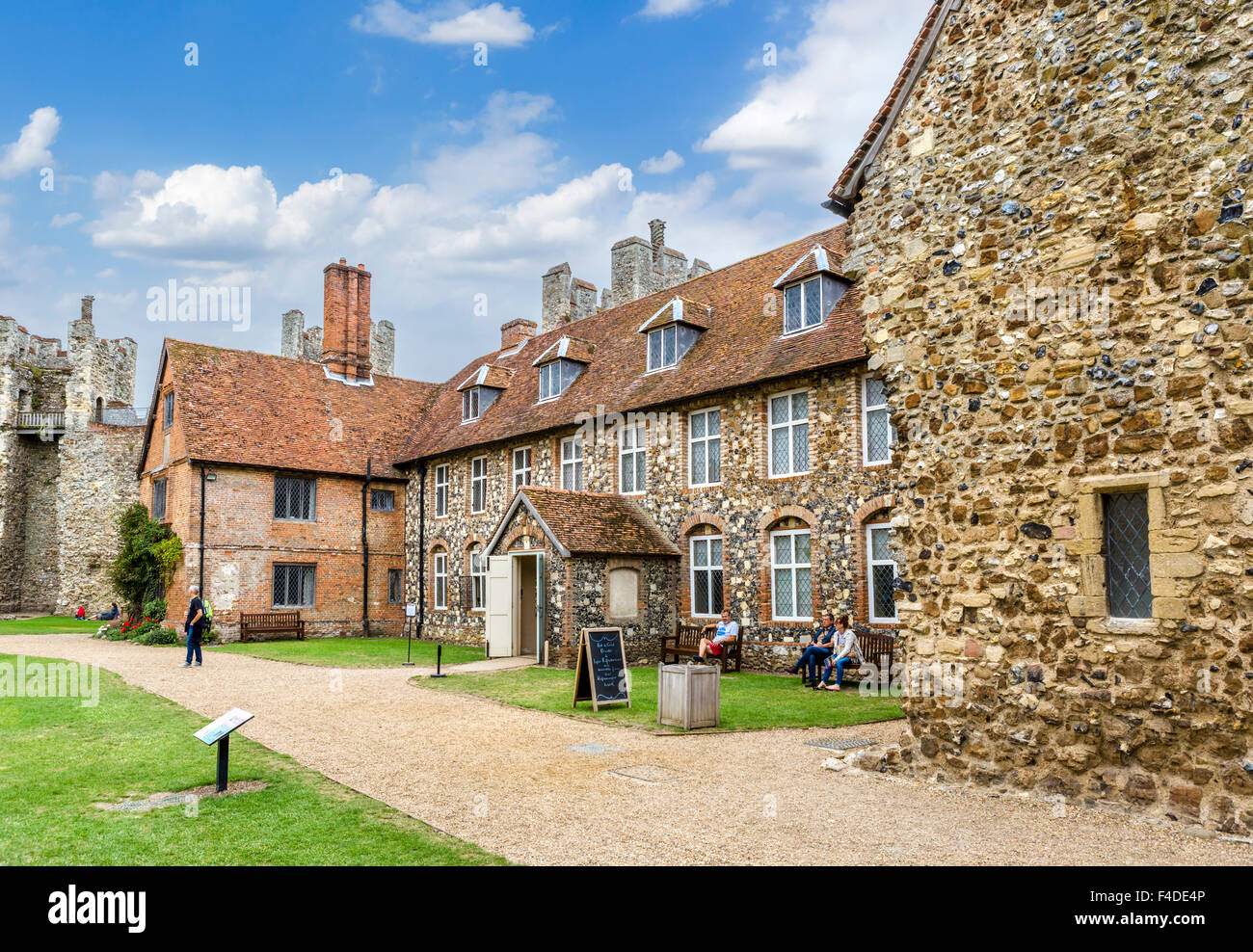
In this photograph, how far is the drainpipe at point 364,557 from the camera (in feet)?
102

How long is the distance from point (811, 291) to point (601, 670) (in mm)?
10303

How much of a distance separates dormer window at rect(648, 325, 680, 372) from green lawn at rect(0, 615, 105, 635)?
2314 cm

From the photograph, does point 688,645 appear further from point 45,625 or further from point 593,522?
point 45,625

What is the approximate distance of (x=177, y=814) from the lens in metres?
7.40

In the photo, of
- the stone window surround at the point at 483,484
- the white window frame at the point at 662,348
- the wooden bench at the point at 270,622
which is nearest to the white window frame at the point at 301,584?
the wooden bench at the point at 270,622

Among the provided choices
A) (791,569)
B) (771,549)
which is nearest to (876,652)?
(791,569)

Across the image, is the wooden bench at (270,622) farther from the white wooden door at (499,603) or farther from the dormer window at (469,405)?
the white wooden door at (499,603)

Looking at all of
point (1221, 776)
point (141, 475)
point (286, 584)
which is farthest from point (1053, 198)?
point (141, 475)

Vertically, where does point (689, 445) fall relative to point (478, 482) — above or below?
above

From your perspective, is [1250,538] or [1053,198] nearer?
[1250,538]

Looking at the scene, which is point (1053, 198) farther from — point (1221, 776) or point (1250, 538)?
point (1221, 776)

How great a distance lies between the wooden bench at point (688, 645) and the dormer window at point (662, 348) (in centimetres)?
676

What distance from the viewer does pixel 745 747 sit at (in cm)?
1079

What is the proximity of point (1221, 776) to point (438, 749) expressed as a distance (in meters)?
8.05
